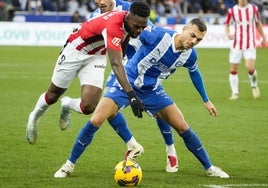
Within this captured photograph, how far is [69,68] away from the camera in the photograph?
10133mm

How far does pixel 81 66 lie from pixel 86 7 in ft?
102

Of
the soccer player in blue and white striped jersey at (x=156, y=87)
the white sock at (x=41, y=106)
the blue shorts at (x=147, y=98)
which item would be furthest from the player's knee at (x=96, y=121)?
the white sock at (x=41, y=106)

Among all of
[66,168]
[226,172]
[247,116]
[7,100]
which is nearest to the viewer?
[66,168]

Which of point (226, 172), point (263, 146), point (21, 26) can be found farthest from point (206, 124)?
point (21, 26)

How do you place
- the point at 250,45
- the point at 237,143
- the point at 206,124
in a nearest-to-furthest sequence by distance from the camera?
the point at 237,143 → the point at 206,124 → the point at 250,45

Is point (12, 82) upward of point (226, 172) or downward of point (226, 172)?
downward

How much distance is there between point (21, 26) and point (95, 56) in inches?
904

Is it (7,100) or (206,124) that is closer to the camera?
(206,124)

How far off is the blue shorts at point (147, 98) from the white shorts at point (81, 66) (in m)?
0.73

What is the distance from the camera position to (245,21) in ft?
64.6

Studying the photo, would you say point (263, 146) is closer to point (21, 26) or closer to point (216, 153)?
point (216, 153)

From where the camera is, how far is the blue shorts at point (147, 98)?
30.3ft

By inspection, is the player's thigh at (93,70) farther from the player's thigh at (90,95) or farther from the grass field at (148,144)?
the grass field at (148,144)

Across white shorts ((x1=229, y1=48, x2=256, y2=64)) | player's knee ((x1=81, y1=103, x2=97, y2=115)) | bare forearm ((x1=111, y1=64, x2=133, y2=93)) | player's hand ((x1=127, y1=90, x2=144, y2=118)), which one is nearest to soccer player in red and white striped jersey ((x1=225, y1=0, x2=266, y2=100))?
white shorts ((x1=229, y1=48, x2=256, y2=64))
